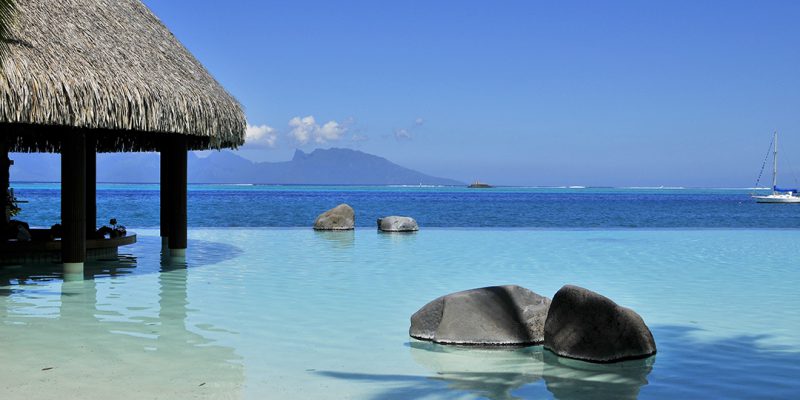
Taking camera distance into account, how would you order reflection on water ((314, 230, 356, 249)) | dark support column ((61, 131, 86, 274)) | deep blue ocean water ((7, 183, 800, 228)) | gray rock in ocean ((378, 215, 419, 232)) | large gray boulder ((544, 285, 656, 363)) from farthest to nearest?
deep blue ocean water ((7, 183, 800, 228))
gray rock in ocean ((378, 215, 419, 232))
reflection on water ((314, 230, 356, 249))
dark support column ((61, 131, 86, 274))
large gray boulder ((544, 285, 656, 363))

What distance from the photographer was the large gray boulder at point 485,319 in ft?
22.7

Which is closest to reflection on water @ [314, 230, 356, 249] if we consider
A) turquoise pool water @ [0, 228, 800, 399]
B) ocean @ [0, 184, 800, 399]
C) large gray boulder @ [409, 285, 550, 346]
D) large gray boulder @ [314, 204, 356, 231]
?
large gray boulder @ [314, 204, 356, 231]

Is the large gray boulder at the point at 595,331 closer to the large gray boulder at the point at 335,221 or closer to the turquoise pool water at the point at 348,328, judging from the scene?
the turquoise pool water at the point at 348,328

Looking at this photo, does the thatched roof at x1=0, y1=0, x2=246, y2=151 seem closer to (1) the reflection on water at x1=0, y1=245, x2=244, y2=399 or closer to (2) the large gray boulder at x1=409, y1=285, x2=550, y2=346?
(1) the reflection on water at x1=0, y1=245, x2=244, y2=399

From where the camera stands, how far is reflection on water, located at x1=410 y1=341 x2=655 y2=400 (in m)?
5.43

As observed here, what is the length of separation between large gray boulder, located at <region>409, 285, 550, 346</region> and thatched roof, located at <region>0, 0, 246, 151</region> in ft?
16.4

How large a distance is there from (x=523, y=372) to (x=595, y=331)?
2.50ft

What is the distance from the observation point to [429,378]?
573cm

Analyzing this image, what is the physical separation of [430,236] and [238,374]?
14624 millimetres

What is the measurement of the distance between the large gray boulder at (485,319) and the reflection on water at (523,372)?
15cm

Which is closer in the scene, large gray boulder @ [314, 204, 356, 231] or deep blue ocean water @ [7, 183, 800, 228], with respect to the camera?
large gray boulder @ [314, 204, 356, 231]

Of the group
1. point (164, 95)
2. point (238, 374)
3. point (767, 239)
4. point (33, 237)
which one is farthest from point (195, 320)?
point (767, 239)

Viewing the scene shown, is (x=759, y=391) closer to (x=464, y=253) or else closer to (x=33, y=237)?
(x=464, y=253)

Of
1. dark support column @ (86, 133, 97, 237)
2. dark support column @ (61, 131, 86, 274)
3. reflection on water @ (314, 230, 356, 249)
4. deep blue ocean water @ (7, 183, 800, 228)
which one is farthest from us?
deep blue ocean water @ (7, 183, 800, 228)
